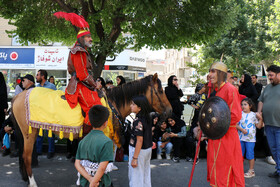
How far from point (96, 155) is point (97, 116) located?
0.41 metres

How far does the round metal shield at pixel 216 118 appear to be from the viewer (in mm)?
3295

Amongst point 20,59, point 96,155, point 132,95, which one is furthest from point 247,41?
point 20,59

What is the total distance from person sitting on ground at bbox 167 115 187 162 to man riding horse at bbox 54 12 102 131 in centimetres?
294

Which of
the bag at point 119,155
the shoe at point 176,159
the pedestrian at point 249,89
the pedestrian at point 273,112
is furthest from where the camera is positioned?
the pedestrian at point 249,89

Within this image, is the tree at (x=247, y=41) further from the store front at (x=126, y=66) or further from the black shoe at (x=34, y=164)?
the black shoe at (x=34, y=164)

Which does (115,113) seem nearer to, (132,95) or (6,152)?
(132,95)

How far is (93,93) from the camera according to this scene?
14.0 ft

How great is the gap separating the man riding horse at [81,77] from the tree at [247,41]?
14924 mm

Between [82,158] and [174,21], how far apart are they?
6.04m

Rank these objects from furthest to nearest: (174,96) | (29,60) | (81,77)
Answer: (29,60) → (174,96) → (81,77)

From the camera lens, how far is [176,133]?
664cm

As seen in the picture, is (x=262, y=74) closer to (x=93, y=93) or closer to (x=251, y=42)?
(x=251, y=42)

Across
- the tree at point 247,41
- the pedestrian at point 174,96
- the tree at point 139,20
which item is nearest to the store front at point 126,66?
the tree at point 247,41

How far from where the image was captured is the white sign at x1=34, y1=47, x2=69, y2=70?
964 inches
